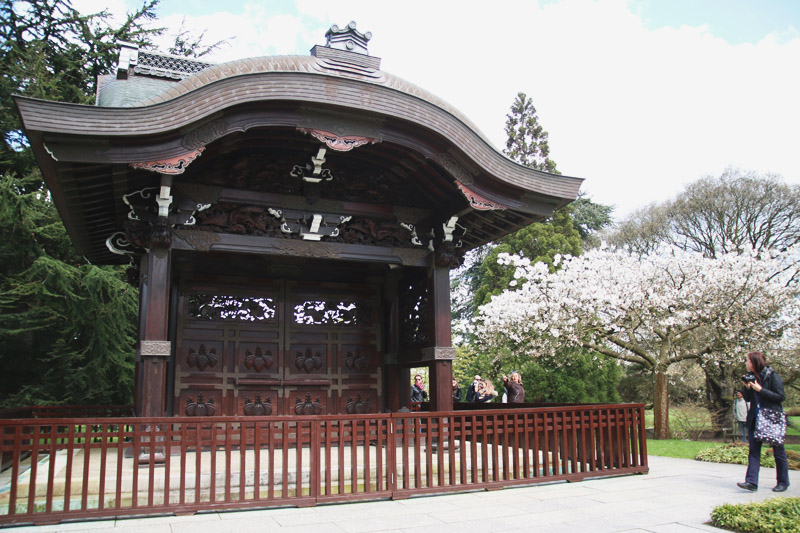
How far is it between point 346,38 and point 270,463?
5164 millimetres

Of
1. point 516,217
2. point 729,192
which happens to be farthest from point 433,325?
point 729,192

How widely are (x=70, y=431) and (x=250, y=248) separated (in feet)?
10.2

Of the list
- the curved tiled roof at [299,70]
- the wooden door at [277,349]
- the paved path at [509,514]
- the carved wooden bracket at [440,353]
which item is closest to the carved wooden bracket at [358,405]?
the wooden door at [277,349]

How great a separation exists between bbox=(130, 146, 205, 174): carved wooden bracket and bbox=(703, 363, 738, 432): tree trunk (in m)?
16.0

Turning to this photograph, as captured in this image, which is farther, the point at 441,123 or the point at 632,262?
the point at 632,262

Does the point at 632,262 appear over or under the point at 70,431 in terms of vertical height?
over

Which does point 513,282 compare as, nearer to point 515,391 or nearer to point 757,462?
point 515,391

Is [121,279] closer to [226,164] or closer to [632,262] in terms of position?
[226,164]

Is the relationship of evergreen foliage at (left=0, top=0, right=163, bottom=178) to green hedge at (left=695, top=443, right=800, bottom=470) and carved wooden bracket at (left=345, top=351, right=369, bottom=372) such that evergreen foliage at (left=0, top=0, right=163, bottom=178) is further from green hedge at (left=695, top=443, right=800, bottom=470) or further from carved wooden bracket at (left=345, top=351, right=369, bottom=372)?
green hedge at (left=695, top=443, right=800, bottom=470)

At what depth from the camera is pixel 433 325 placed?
815 cm

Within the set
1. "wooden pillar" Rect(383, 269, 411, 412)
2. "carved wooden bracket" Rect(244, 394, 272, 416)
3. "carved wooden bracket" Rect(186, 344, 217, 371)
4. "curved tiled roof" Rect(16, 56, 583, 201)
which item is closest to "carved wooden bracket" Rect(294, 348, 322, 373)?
"carved wooden bracket" Rect(244, 394, 272, 416)

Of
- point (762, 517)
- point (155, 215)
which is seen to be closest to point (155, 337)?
point (155, 215)

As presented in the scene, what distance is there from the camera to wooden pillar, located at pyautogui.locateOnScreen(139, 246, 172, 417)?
6465 millimetres

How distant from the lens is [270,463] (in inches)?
221
